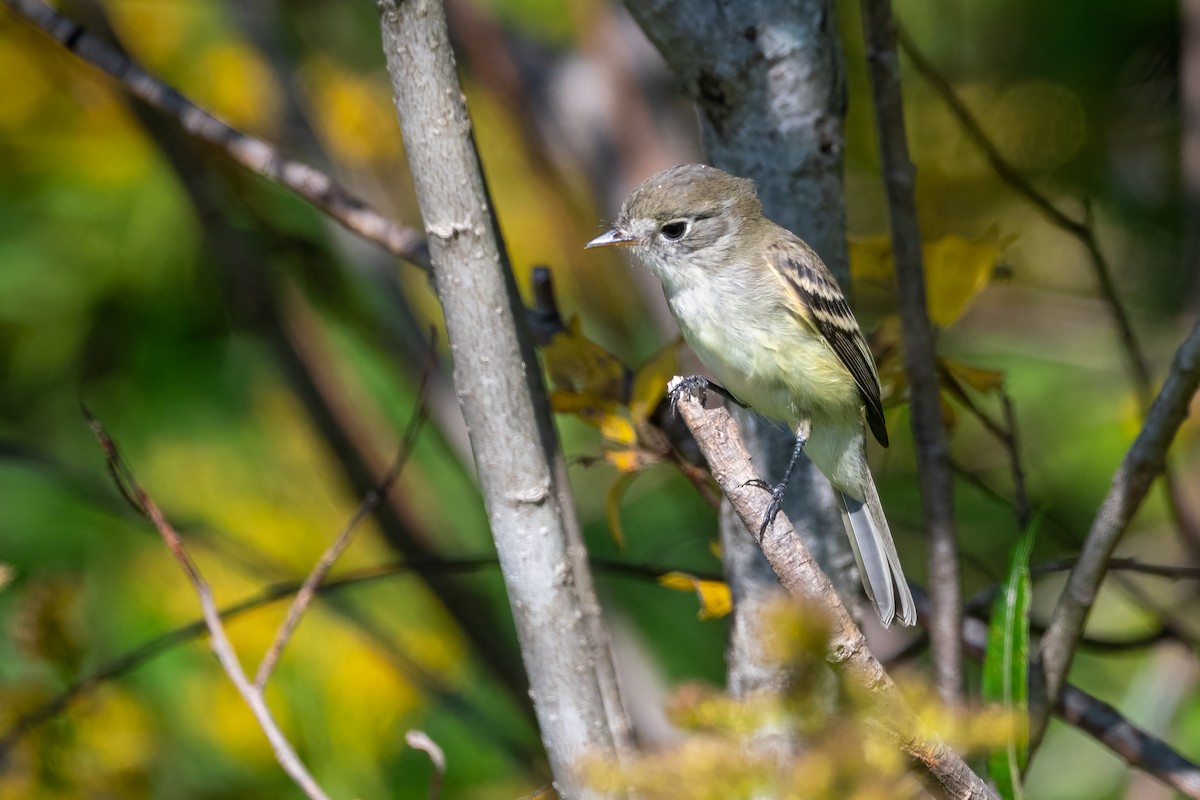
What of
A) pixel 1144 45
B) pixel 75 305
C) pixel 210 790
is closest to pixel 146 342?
pixel 75 305

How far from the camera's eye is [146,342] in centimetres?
286

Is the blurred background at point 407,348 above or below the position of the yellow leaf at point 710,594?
above

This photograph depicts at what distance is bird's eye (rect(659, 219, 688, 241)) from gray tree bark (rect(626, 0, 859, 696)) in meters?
0.27

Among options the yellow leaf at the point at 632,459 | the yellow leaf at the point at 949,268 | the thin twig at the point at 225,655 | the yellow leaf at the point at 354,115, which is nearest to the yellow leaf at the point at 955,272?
the yellow leaf at the point at 949,268

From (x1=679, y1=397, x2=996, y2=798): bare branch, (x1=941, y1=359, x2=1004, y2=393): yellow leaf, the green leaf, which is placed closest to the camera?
(x1=679, y1=397, x2=996, y2=798): bare branch

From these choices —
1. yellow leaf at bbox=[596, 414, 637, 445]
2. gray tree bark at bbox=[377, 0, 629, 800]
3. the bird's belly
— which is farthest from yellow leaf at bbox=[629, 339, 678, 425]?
gray tree bark at bbox=[377, 0, 629, 800]

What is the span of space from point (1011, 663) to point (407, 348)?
1452mm

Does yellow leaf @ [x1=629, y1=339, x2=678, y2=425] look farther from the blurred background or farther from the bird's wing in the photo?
the blurred background

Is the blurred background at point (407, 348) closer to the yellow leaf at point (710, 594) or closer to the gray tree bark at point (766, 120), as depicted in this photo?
the gray tree bark at point (766, 120)

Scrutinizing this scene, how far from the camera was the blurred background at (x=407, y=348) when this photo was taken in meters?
2.36

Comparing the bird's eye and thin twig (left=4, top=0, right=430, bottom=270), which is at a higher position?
the bird's eye

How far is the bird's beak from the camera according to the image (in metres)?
2.07

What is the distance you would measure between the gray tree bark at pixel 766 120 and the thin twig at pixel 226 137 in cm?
47

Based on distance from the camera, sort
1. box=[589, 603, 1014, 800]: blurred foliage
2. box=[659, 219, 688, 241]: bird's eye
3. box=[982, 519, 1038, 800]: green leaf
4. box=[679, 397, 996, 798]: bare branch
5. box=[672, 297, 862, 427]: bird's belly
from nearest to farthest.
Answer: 1. box=[589, 603, 1014, 800]: blurred foliage
2. box=[679, 397, 996, 798]: bare branch
3. box=[982, 519, 1038, 800]: green leaf
4. box=[672, 297, 862, 427]: bird's belly
5. box=[659, 219, 688, 241]: bird's eye
